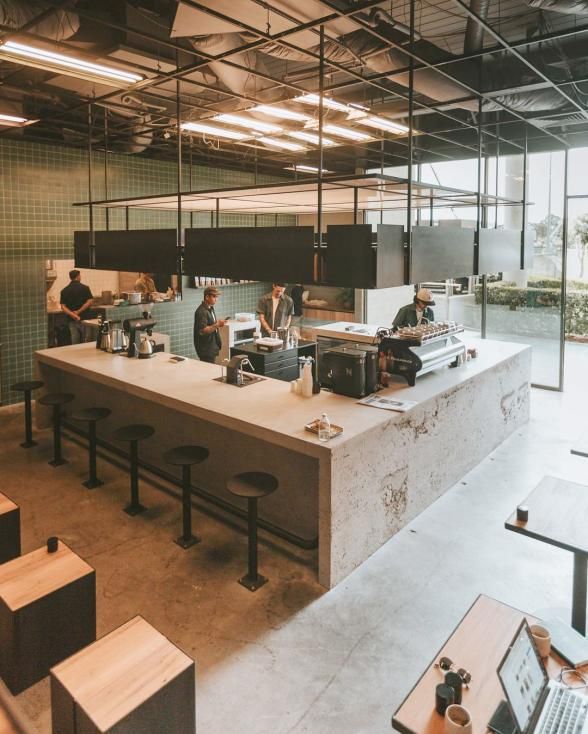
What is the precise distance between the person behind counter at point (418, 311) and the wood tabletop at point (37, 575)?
4.55 meters

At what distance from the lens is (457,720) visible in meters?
1.73

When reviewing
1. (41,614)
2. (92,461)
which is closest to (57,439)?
(92,461)

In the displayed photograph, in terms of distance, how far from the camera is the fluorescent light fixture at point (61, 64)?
3.29m

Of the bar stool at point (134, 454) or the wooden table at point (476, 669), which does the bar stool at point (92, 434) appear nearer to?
the bar stool at point (134, 454)

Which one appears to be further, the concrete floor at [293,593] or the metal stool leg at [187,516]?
the metal stool leg at [187,516]

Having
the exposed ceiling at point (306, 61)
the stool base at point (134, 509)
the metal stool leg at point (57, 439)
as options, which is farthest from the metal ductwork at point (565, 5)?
the metal stool leg at point (57, 439)

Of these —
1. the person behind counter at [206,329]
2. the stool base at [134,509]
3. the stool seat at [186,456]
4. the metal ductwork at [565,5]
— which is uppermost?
the metal ductwork at [565,5]

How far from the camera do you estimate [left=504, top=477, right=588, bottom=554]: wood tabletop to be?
9.16 ft

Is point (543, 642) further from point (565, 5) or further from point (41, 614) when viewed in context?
point (565, 5)

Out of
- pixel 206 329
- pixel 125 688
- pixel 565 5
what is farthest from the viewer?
pixel 206 329

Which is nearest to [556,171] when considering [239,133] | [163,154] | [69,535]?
[239,133]

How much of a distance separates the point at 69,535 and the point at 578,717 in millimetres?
3839

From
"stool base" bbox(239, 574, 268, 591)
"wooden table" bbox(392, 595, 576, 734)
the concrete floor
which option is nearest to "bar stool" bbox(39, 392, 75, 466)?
the concrete floor

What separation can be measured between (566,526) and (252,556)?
2008mm
